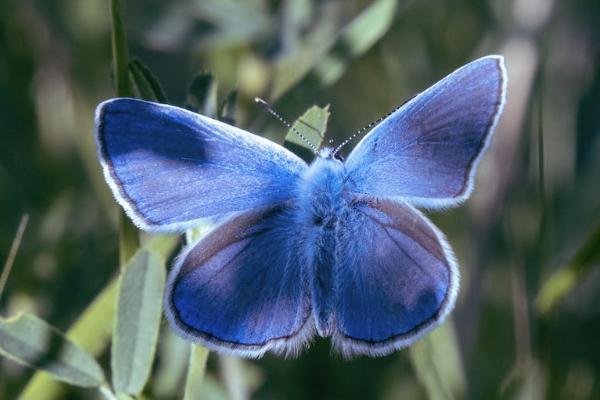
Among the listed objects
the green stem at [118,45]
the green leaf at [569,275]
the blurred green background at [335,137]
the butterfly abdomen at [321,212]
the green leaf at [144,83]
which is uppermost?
the green stem at [118,45]

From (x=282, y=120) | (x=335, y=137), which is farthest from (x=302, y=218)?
(x=335, y=137)

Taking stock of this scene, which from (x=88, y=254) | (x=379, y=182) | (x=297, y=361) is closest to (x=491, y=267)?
(x=297, y=361)

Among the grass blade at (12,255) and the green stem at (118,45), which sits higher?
the green stem at (118,45)

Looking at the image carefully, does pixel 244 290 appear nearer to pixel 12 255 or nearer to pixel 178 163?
pixel 178 163

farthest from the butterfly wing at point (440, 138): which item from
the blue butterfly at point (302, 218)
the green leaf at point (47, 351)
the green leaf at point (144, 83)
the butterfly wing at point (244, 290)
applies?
Result: the green leaf at point (47, 351)

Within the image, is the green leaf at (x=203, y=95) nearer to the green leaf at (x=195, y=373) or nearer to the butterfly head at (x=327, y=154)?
the butterfly head at (x=327, y=154)

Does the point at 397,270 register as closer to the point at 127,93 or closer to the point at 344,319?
the point at 344,319

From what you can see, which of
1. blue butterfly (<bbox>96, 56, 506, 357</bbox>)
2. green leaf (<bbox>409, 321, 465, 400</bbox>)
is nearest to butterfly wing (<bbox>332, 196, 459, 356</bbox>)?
blue butterfly (<bbox>96, 56, 506, 357</bbox>)
